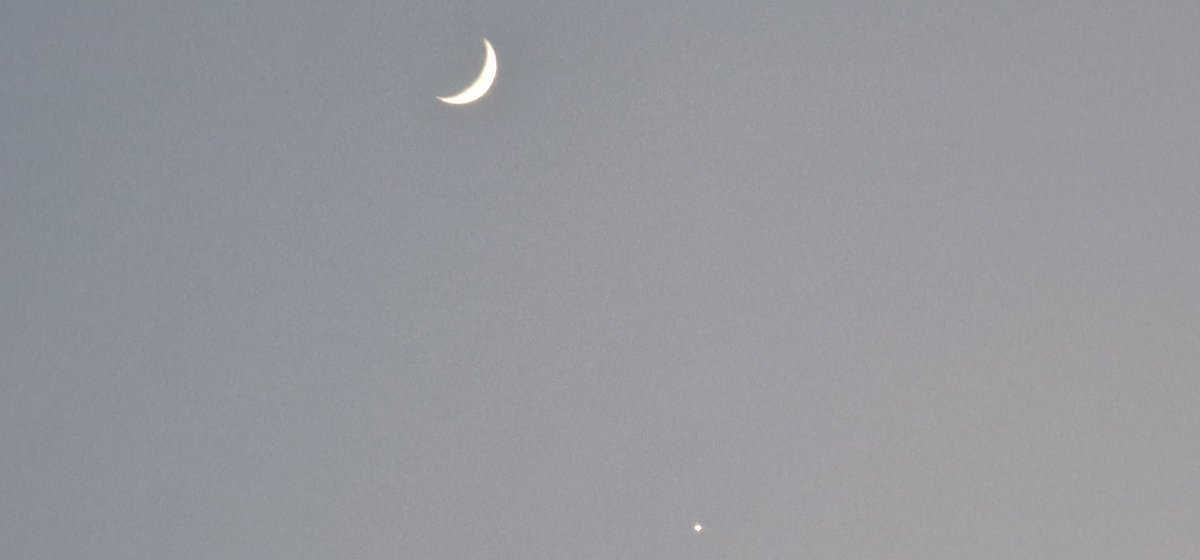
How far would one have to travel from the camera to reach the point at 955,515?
354cm

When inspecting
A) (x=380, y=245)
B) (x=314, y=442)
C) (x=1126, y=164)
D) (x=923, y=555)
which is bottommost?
(x=923, y=555)

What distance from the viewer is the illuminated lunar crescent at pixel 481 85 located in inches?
136

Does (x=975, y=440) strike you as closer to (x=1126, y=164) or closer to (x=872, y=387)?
(x=872, y=387)

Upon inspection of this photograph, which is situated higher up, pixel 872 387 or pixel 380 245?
pixel 380 245

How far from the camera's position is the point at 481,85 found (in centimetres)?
348

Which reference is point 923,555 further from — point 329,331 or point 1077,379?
point 329,331

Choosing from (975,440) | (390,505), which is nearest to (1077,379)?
(975,440)

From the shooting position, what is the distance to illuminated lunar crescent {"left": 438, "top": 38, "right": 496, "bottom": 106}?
3450mm

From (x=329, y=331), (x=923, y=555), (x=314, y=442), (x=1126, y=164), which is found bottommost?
(x=923, y=555)

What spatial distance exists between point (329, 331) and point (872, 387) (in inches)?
67.5

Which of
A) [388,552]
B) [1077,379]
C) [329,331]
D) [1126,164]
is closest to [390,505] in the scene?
[388,552]

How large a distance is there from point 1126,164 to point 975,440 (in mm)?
973

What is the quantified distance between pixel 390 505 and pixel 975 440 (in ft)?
6.03

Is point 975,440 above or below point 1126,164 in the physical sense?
below
